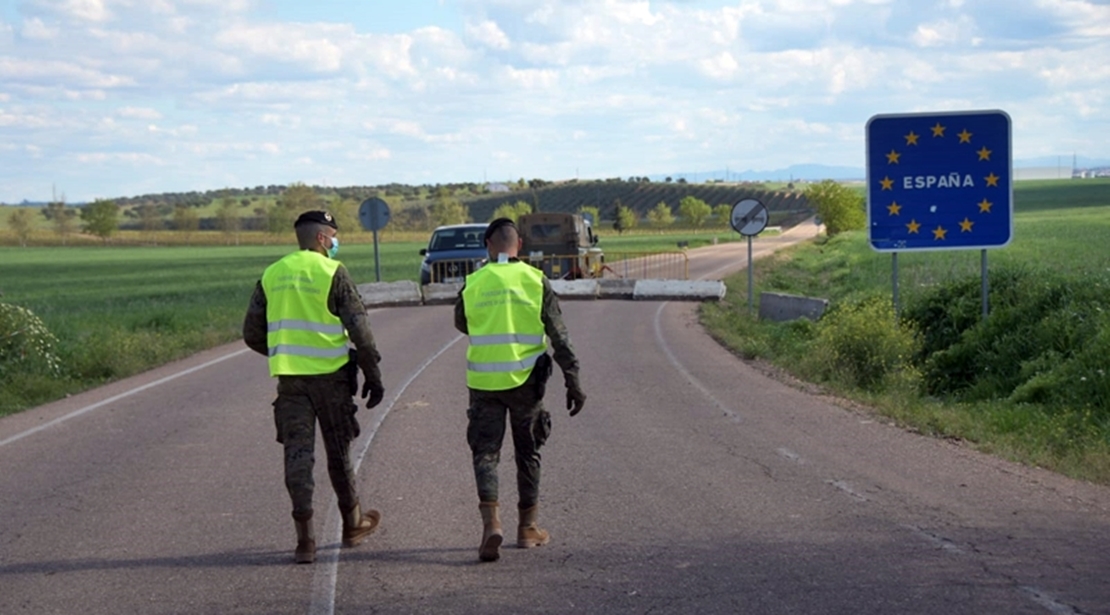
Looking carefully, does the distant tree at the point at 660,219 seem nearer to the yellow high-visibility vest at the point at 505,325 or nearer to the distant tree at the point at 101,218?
the distant tree at the point at 101,218

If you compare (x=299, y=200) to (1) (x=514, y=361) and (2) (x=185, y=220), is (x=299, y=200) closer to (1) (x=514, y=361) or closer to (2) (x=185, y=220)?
(2) (x=185, y=220)

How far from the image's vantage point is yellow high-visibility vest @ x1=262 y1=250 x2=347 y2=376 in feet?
23.1

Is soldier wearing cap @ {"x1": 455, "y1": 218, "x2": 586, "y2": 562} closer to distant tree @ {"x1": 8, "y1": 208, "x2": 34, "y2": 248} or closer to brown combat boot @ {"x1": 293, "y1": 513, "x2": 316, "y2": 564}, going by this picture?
brown combat boot @ {"x1": 293, "y1": 513, "x2": 316, "y2": 564}

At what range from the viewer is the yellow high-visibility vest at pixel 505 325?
7.07 metres

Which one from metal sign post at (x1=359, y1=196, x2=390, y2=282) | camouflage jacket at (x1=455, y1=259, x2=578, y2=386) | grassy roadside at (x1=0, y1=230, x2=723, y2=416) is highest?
metal sign post at (x1=359, y1=196, x2=390, y2=282)

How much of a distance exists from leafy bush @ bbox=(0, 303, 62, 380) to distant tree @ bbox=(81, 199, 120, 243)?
12559cm

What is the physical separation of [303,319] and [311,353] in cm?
19

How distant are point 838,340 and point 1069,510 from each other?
7.79m

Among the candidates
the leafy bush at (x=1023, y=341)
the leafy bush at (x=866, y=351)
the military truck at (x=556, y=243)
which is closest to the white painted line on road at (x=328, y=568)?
the leafy bush at (x=1023, y=341)

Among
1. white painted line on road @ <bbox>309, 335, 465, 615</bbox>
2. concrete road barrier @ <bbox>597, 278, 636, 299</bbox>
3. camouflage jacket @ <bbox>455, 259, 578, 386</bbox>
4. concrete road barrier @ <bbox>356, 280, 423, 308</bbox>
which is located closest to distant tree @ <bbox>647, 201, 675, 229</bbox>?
concrete road barrier @ <bbox>597, 278, 636, 299</bbox>

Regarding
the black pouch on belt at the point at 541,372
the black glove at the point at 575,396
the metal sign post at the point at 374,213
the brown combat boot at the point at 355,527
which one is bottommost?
the brown combat boot at the point at 355,527

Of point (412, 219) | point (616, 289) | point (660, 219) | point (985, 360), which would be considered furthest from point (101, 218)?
point (985, 360)

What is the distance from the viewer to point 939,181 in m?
16.5

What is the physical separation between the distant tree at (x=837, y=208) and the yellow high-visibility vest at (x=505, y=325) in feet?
255
